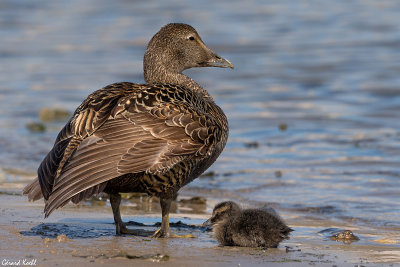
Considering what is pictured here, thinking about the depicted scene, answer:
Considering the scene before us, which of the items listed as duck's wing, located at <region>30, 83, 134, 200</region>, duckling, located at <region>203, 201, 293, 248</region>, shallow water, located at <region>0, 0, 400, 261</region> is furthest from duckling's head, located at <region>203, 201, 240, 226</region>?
duck's wing, located at <region>30, 83, 134, 200</region>

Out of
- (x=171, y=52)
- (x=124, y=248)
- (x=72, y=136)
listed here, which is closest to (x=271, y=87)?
(x=171, y=52)

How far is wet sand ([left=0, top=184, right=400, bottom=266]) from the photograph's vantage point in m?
5.25

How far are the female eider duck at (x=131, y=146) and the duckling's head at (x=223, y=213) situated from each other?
35cm

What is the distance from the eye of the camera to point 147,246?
575 centimetres

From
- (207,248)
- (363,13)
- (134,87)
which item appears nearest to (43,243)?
(207,248)

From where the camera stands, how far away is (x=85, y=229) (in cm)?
637

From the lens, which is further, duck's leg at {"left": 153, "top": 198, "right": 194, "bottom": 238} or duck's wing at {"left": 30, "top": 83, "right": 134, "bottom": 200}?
duck's leg at {"left": 153, "top": 198, "right": 194, "bottom": 238}

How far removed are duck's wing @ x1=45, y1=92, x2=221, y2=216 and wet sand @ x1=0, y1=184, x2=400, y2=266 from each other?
15.0 inches

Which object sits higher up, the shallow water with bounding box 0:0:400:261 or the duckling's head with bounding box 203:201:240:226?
the shallow water with bounding box 0:0:400:261

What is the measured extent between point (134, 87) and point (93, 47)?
37.8 feet

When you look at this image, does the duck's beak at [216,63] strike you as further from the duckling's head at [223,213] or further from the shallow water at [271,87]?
the duckling's head at [223,213]

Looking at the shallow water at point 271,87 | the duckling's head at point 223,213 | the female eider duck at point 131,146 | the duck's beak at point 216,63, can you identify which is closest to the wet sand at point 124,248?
the duckling's head at point 223,213

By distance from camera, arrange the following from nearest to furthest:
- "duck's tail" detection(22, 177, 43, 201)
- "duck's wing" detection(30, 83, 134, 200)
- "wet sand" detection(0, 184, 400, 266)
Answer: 1. "wet sand" detection(0, 184, 400, 266)
2. "duck's wing" detection(30, 83, 134, 200)
3. "duck's tail" detection(22, 177, 43, 201)

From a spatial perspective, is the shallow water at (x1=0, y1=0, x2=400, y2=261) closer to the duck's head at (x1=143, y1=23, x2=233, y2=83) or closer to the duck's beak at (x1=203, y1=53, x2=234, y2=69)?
the duck's beak at (x1=203, y1=53, x2=234, y2=69)
